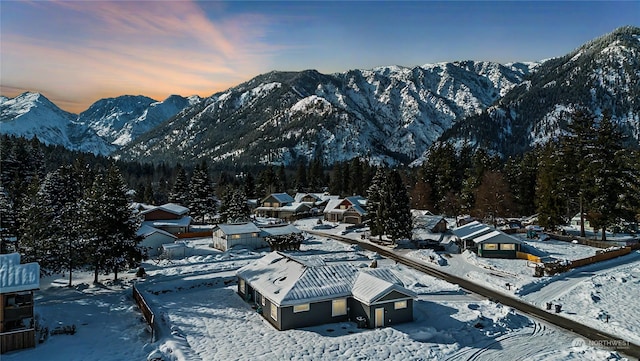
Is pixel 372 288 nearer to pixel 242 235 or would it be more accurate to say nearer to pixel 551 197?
pixel 242 235

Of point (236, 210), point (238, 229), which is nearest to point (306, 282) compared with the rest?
point (238, 229)

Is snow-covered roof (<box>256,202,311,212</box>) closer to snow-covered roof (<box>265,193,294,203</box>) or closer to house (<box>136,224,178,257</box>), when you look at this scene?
snow-covered roof (<box>265,193,294,203</box>)

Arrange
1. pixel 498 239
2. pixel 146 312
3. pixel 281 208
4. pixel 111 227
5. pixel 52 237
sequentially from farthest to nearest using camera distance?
pixel 281 208, pixel 498 239, pixel 111 227, pixel 52 237, pixel 146 312

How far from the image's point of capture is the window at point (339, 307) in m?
30.7

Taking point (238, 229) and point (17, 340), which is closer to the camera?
point (17, 340)

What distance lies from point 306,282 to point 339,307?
118 inches

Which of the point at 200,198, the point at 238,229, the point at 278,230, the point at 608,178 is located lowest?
the point at 278,230

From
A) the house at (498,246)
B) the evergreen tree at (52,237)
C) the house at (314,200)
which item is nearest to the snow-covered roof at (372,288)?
the house at (498,246)

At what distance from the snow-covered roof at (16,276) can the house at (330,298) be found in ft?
47.9

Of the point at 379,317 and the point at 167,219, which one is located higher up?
the point at 167,219

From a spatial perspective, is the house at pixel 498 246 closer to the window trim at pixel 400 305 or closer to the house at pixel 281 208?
the window trim at pixel 400 305

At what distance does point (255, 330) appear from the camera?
28.8 m

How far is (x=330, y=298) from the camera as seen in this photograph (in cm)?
3033

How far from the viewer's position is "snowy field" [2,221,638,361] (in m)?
25.1
